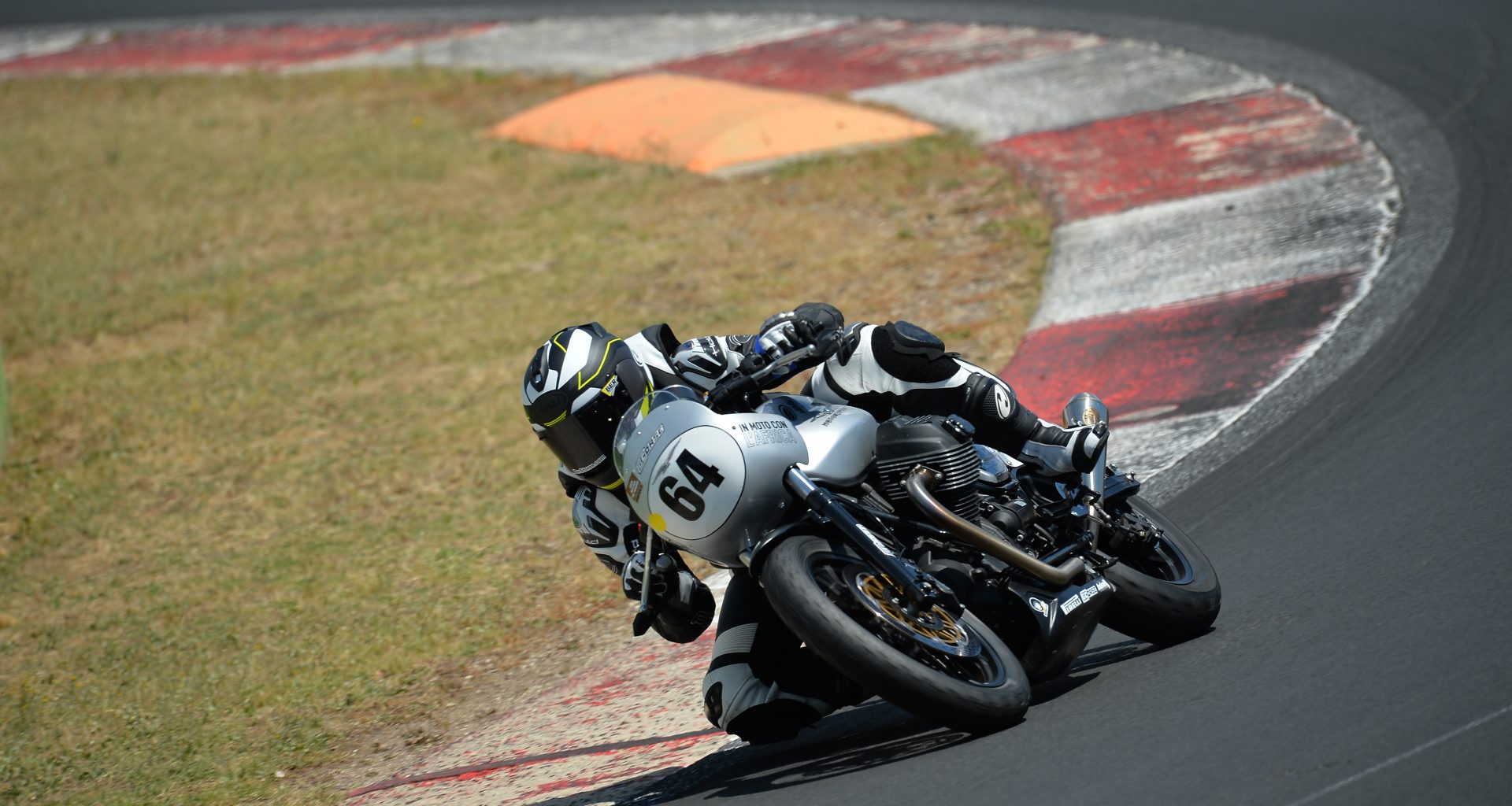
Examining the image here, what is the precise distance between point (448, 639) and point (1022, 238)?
14.8 feet

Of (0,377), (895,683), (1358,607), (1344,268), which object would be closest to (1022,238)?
(1344,268)

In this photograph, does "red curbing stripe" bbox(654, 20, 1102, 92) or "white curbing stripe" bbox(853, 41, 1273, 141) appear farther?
"red curbing stripe" bbox(654, 20, 1102, 92)

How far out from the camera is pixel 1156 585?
13.8ft

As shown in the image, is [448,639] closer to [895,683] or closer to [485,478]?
[485,478]

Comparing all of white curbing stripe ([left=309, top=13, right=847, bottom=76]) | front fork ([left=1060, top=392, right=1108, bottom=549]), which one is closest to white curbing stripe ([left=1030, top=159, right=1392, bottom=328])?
front fork ([left=1060, top=392, right=1108, bottom=549])

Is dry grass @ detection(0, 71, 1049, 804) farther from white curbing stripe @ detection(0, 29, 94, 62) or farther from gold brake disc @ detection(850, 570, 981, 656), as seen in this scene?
white curbing stripe @ detection(0, 29, 94, 62)

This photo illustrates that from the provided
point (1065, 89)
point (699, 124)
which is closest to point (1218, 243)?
point (1065, 89)

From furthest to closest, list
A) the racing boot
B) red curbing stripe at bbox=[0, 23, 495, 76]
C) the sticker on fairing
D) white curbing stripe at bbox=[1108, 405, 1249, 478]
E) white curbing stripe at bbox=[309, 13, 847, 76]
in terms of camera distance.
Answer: red curbing stripe at bbox=[0, 23, 495, 76] → white curbing stripe at bbox=[309, 13, 847, 76] → white curbing stripe at bbox=[1108, 405, 1249, 478] → the racing boot → the sticker on fairing

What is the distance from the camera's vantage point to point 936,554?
4012 millimetres

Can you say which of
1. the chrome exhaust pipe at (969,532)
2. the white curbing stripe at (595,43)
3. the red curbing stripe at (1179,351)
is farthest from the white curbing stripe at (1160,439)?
the white curbing stripe at (595,43)

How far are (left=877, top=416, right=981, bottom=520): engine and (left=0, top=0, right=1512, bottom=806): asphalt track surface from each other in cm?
63

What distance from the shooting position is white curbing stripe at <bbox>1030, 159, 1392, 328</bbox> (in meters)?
7.42

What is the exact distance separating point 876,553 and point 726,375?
2.32ft

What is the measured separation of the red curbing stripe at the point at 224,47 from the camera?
17984 mm
